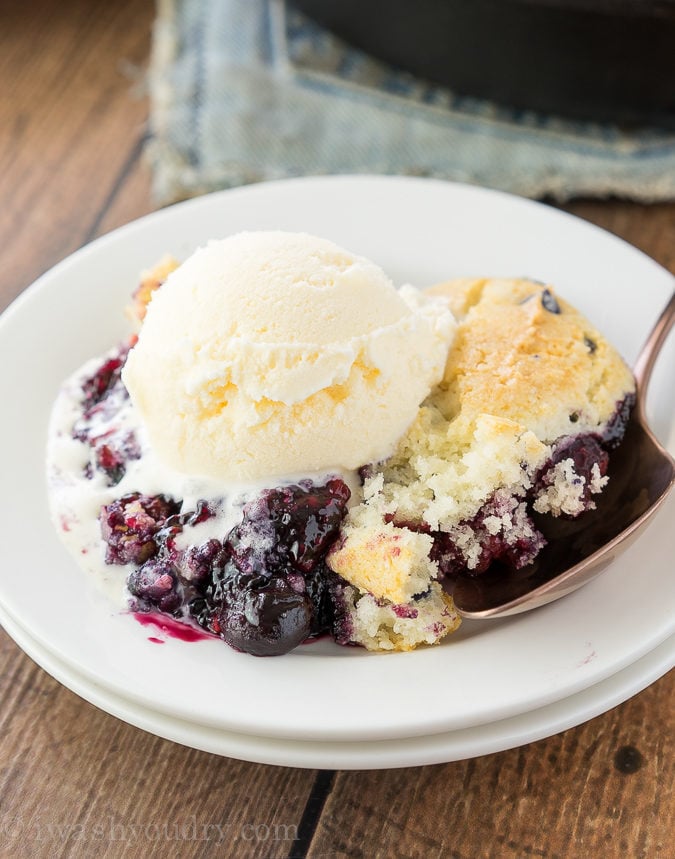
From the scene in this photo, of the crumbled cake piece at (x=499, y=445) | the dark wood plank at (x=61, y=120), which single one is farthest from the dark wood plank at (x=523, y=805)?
the dark wood plank at (x=61, y=120)

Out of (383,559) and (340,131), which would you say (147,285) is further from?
(340,131)

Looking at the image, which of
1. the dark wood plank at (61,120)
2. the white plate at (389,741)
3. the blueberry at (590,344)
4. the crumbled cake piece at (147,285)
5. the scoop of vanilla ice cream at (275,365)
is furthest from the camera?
the dark wood plank at (61,120)

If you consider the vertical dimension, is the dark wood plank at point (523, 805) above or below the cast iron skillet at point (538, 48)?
below

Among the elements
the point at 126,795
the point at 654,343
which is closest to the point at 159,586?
the point at 126,795

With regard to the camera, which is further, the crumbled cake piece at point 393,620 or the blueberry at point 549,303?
the blueberry at point 549,303

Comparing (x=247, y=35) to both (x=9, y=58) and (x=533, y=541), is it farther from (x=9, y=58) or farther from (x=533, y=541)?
(x=533, y=541)

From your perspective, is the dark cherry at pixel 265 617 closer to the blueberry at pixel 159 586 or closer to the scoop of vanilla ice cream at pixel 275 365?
the blueberry at pixel 159 586

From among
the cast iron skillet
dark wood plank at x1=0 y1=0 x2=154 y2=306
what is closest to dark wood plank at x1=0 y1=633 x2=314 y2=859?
dark wood plank at x1=0 y1=0 x2=154 y2=306
